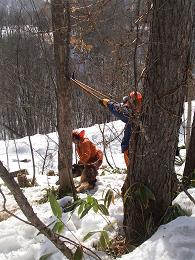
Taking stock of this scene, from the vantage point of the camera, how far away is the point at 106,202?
3.64m

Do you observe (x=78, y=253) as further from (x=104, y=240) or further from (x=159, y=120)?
(x=159, y=120)

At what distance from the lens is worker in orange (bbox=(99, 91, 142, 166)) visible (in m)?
3.37

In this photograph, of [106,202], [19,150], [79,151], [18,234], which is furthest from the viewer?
[19,150]

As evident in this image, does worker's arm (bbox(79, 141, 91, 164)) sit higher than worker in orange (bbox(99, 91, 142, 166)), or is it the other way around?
worker in orange (bbox(99, 91, 142, 166))

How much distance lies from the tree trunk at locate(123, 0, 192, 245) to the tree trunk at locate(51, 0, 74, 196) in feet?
4.46

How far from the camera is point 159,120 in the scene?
124 inches

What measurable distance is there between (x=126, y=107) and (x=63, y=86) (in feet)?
4.52

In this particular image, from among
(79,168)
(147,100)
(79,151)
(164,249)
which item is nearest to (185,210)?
(164,249)

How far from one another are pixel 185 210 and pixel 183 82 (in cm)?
109

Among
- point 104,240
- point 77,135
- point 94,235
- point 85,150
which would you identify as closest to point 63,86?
point 77,135

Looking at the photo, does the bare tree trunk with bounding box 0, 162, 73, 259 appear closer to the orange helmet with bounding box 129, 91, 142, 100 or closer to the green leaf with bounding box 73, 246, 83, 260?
the green leaf with bounding box 73, 246, 83, 260

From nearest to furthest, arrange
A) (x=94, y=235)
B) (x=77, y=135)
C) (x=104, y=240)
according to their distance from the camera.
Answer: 1. (x=104, y=240)
2. (x=94, y=235)
3. (x=77, y=135)

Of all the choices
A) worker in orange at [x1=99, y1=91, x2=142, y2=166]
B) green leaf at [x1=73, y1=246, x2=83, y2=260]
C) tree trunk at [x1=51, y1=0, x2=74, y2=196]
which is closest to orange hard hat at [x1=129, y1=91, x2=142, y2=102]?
worker in orange at [x1=99, y1=91, x2=142, y2=166]

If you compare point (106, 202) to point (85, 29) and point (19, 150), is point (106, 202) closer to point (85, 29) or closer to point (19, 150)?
point (85, 29)
